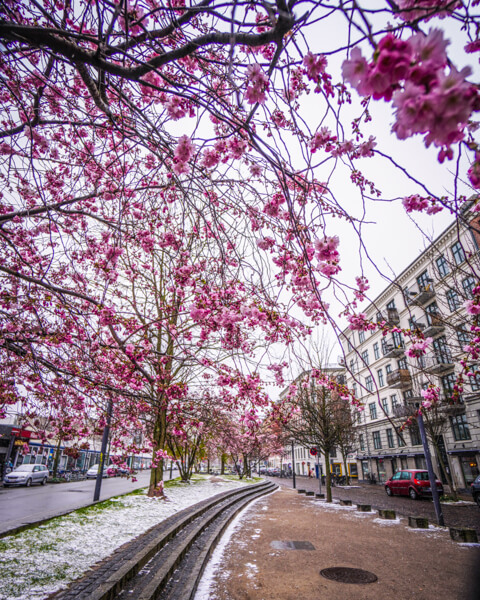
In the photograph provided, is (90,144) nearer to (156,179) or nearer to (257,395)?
(156,179)

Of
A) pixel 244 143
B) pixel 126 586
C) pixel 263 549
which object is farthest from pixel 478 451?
pixel 244 143

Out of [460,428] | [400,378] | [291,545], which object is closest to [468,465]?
[460,428]

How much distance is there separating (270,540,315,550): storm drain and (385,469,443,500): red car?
1167cm

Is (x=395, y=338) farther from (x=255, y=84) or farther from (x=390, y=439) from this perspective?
(x=255, y=84)

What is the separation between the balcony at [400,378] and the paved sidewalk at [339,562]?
20.3 meters

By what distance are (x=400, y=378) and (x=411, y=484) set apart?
39.5ft

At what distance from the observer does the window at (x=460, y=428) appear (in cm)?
2140

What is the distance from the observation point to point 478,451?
19922 millimetres

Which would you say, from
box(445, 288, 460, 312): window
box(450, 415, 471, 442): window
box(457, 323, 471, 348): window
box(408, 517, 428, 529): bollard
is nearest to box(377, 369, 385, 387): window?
box(450, 415, 471, 442): window

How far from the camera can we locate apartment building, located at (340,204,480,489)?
58.5ft

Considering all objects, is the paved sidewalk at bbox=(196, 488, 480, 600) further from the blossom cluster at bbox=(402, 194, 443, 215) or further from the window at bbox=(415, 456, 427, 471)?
the window at bbox=(415, 456, 427, 471)

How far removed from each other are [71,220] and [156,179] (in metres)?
2.46

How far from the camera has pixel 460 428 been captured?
21953mm

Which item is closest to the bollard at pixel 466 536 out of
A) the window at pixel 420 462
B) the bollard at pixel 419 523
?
the bollard at pixel 419 523
